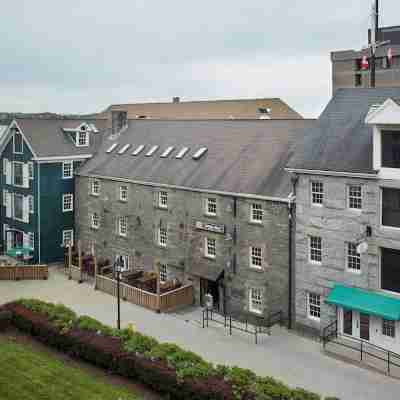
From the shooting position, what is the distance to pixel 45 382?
1855 centimetres

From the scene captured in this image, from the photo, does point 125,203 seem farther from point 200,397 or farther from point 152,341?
point 200,397

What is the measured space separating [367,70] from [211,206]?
48872mm

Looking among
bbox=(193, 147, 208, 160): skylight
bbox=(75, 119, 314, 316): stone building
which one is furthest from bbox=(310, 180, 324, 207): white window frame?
bbox=(193, 147, 208, 160): skylight

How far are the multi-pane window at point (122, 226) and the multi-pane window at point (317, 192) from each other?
15.9 metres

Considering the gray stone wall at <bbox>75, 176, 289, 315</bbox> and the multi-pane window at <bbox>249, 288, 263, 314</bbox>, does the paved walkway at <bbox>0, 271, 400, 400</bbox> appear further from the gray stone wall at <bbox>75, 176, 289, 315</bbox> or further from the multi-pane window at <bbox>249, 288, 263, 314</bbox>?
the gray stone wall at <bbox>75, 176, 289, 315</bbox>

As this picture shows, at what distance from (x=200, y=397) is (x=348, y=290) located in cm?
1107

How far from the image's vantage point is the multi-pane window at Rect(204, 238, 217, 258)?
3295 centimetres

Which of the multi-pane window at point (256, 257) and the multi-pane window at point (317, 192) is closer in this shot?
the multi-pane window at point (317, 192)

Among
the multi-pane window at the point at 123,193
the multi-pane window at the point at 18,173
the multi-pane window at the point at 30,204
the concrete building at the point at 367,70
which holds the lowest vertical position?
the multi-pane window at the point at 30,204

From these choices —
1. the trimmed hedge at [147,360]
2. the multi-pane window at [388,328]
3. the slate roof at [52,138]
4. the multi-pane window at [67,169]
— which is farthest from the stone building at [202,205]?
the trimmed hedge at [147,360]

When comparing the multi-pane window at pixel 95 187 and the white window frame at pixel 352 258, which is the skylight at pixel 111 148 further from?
the white window frame at pixel 352 258

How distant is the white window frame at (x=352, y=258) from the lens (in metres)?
26.3

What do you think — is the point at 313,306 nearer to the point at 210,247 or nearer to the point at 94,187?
the point at 210,247

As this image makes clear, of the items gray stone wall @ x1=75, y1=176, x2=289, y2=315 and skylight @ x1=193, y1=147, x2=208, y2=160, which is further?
skylight @ x1=193, y1=147, x2=208, y2=160
